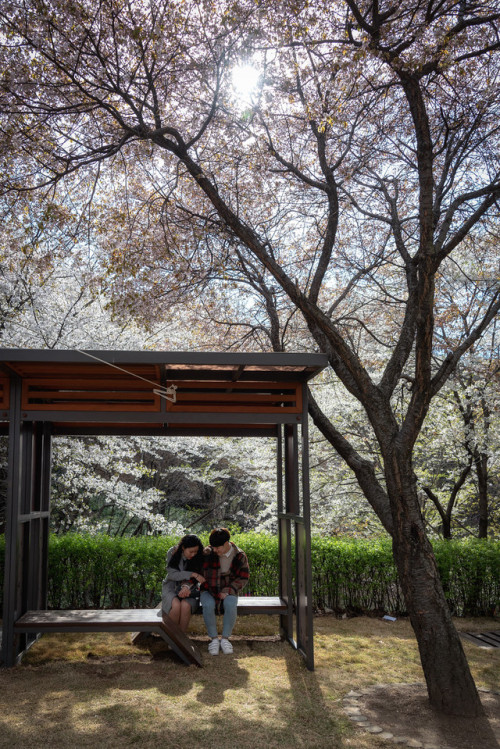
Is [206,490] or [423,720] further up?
[206,490]

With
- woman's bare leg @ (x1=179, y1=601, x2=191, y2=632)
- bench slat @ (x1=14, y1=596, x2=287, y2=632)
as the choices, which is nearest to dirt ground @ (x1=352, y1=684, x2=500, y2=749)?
bench slat @ (x1=14, y1=596, x2=287, y2=632)

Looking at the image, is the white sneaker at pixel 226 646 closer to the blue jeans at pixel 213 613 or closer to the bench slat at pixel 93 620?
the blue jeans at pixel 213 613

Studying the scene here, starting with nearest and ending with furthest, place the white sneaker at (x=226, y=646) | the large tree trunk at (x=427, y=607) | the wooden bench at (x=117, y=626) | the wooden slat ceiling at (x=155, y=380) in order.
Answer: the large tree trunk at (x=427, y=607) < the wooden slat ceiling at (x=155, y=380) < the wooden bench at (x=117, y=626) < the white sneaker at (x=226, y=646)

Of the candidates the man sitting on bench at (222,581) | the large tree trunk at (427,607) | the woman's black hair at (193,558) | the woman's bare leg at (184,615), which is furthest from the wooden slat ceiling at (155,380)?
the woman's bare leg at (184,615)

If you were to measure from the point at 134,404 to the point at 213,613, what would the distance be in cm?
217

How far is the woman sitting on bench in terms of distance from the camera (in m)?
5.99

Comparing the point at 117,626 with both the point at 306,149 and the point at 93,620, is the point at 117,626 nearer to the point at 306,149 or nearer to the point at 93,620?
the point at 93,620

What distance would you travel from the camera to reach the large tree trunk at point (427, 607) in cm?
437

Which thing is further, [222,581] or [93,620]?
[222,581]

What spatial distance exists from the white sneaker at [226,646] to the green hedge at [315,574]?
6.49 ft

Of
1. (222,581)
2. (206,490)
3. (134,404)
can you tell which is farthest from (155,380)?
(206,490)

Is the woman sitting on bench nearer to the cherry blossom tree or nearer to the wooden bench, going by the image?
the wooden bench

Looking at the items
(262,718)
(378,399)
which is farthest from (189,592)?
(378,399)

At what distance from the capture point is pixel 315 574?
7895 mm
